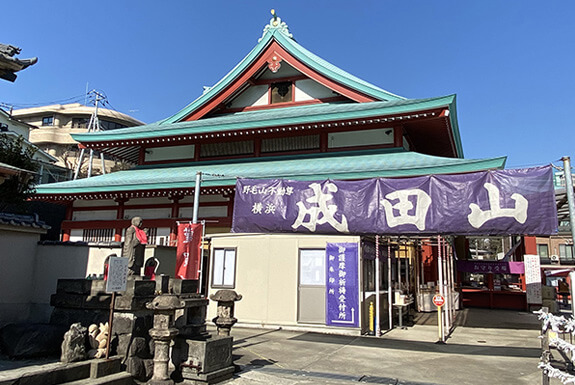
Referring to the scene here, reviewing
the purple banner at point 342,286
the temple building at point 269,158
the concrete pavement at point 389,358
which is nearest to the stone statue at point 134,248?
the concrete pavement at point 389,358

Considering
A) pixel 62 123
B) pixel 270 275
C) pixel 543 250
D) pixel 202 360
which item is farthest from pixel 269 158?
pixel 62 123

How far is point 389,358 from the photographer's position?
406 inches

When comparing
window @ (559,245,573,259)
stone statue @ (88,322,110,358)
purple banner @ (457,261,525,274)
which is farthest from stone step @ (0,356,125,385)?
window @ (559,245,573,259)

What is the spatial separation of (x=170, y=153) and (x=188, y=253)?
9255 mm

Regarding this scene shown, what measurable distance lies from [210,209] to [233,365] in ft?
34.6

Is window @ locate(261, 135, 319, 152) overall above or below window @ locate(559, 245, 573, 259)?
above

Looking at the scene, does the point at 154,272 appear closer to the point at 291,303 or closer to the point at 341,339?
the point at 291,303

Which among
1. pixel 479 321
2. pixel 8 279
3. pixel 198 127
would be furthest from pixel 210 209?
pixel 479 321

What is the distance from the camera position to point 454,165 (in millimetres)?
14445

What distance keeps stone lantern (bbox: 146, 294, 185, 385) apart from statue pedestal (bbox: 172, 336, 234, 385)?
1.93ft

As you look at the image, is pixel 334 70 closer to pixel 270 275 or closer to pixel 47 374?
pixel 270 275

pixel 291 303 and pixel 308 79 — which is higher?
pixel 308 79

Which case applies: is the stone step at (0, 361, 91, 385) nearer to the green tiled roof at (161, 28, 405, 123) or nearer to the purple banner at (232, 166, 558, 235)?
the purple banner at (232, 166, 558, 235)

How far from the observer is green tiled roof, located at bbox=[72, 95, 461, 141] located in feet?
54.0
